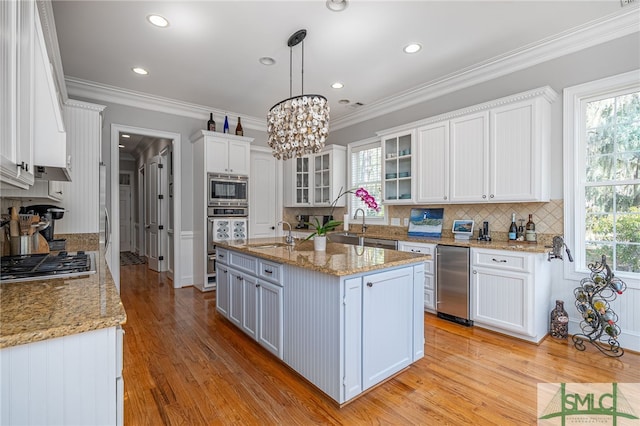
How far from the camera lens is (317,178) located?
18.2 ft

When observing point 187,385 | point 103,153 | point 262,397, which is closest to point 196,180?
point 103,153

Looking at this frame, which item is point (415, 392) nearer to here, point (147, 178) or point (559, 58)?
point (559, 58)

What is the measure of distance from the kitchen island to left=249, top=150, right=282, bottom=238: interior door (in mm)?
2949

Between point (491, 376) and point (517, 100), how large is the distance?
257cm

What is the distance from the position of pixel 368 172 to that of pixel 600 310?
128 inches

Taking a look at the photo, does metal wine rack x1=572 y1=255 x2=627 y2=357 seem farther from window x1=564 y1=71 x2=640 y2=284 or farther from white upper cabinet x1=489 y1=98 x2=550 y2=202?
white upper cabinet x1=489 y1=98 x2=550 y2=202

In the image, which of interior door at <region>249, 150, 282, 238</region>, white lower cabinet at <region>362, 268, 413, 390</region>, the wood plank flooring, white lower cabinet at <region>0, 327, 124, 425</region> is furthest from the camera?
interior door at <region>249, 150, 282, 238</region>

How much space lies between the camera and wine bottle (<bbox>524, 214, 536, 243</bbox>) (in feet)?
10.4

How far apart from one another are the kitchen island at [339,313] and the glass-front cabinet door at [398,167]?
1.90 m

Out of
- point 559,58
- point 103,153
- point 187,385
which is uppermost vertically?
point 559,58

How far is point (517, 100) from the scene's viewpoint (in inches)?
122


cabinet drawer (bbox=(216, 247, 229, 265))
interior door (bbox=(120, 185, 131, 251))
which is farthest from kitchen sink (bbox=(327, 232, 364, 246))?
interior door (bbox=(120, 185, 131, 251))

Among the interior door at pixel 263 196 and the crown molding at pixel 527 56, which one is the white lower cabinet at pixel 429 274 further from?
the interior door at pixel 263 196

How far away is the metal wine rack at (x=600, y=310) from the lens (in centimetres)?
263
